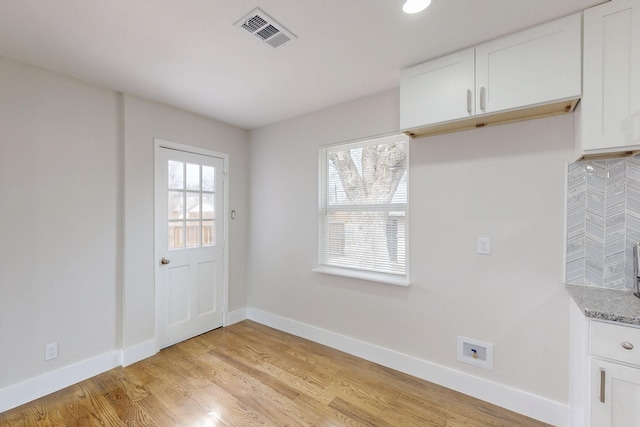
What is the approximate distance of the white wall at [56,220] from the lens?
201cm

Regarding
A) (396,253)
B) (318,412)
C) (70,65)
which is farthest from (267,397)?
(70,65)

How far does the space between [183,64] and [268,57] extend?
25.9 inches

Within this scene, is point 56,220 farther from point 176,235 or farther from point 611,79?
point 611,79

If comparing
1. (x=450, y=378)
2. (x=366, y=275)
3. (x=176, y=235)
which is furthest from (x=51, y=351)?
(x=450, y=378)

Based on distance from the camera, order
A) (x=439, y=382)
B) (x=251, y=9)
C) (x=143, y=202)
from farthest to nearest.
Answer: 1. (x=143, y=202)
2. (x=439, y=382)
3. (x=251, y=9)

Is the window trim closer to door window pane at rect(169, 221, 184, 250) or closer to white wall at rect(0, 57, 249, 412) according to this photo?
door window pane at rect(169, 221, 184, 250)

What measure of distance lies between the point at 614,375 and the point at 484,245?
0.94 meters

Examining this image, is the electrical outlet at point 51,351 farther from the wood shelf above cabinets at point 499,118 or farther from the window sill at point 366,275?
the wood shelf above cabinets at point 499,118

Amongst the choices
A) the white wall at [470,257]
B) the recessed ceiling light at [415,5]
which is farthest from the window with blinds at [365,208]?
the recessed ceiling light at [415,5]

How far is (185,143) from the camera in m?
3.02

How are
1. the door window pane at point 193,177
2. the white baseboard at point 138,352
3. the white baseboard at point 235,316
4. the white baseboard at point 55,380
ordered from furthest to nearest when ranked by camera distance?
the white baseboard at point 235,316 → the door window pane at point 193,177 → the white baseboard at point 138,352 → the white baseboard at point 55,380

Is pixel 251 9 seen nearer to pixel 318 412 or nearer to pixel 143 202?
pixel 143 202

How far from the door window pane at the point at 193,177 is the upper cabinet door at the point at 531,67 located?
276 cm

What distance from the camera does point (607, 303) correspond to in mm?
1408
